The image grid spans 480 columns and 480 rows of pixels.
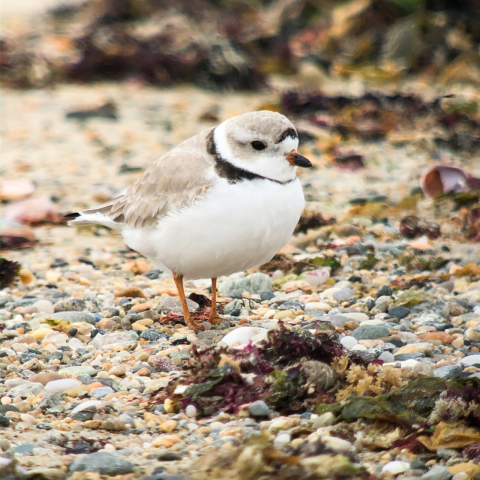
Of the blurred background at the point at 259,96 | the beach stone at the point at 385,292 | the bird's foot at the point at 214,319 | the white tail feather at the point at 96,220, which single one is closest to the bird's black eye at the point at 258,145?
the bird's foot at the point at 214,319

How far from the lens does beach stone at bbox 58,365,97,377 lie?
4.04 m

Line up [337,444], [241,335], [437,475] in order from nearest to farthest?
[437,475] → [337,444] → [241,335]

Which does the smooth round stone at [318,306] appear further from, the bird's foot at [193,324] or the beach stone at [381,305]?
the bird's foot at [193,324]

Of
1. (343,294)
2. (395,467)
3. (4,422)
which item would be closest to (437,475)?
(395,467)

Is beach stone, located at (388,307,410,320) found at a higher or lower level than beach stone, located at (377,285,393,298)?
higher

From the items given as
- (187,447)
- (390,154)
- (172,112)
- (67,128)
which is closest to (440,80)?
(390,154)

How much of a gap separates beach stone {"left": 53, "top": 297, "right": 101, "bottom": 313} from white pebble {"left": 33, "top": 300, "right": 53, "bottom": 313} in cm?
4

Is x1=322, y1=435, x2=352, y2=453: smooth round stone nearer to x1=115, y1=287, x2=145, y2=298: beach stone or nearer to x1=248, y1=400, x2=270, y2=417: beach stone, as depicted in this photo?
x1=248, y1=400, x2=270, y2=417: beach stone

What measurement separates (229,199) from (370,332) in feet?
3.61

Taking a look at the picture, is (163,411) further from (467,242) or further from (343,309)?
(467,242)

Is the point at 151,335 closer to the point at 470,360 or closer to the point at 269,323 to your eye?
the point at 269,323

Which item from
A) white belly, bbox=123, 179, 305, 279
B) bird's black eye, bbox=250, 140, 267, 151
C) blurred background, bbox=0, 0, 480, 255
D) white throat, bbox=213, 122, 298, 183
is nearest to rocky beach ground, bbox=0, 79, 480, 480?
blurred background, bbox=0, 0, 480, 255

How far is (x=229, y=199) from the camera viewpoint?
410 cm

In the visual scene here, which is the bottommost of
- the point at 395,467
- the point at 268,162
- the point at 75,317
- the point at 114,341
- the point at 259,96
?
the point at 259,96
